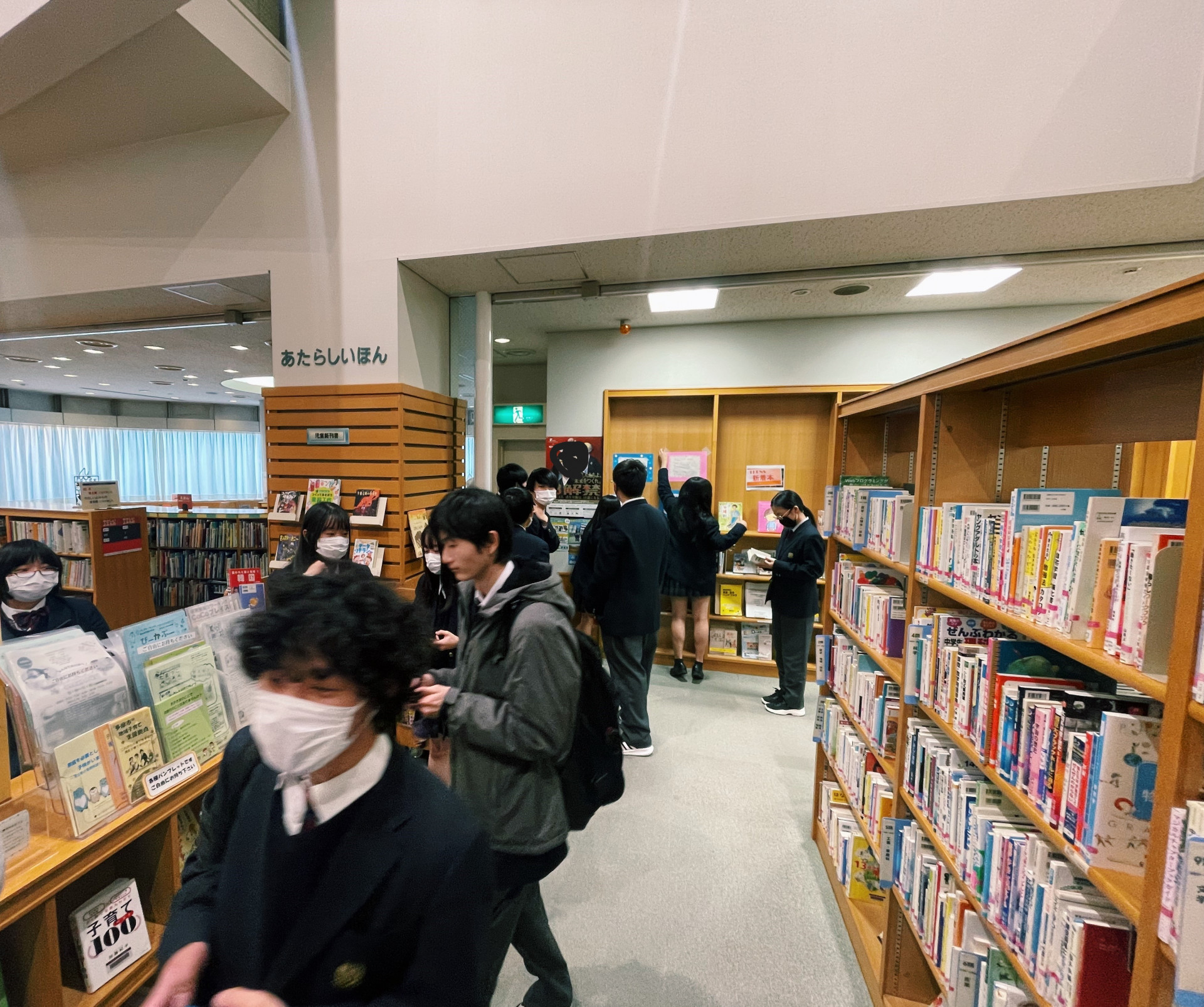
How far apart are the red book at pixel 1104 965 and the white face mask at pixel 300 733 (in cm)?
144

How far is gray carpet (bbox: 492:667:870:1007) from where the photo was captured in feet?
5.83

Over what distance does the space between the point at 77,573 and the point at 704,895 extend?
608 centimetres

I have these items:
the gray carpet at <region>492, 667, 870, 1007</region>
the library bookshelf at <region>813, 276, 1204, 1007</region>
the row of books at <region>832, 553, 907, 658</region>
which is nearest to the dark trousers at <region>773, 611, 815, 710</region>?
the gray carpet at <region>492, 667, 870, 1007</region>

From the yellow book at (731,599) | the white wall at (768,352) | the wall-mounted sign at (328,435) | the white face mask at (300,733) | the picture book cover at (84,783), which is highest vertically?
the white wall at (768,352)

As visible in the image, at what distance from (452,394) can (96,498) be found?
3.74 meters

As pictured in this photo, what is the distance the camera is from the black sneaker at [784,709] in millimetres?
3746

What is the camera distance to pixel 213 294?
3506mm

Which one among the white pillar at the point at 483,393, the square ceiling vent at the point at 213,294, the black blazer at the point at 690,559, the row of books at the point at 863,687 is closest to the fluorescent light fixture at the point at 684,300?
the white pillar at the point at 483,393

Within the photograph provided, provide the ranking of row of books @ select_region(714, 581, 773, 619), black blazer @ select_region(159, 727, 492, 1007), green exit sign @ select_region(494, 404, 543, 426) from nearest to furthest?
black blazer @ select_region(159, 727, 492, 1007), row of books @ select_region(714, 581, 773, 619), green exit sign @ select_region(494, 404, 543, 426)

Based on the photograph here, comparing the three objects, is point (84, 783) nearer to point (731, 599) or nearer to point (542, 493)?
point (542, 493)

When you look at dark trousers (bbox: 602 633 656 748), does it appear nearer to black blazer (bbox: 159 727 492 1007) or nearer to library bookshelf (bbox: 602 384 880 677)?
library bookshelf (bbox: 602 384 880 677)

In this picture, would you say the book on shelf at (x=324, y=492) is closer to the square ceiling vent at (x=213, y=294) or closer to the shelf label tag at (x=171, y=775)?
the square ceiling vent at (x=213, y=294)

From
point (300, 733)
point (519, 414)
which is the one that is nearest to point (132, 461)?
point (519, 414)

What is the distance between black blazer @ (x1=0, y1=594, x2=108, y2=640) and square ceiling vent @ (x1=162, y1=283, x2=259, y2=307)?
210 cm
